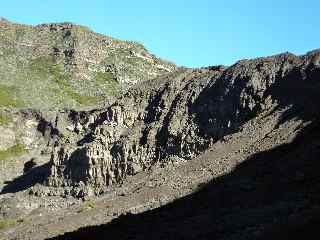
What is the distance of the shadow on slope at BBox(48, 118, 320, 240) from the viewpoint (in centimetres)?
2862

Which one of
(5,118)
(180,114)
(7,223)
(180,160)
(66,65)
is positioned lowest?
(7,223)

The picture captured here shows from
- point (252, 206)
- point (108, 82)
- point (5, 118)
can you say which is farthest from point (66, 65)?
point (252, 206)

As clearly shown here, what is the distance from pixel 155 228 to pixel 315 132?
56.0 ft

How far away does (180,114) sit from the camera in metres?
71.0

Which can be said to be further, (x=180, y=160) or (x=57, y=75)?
(x=57, y=75)

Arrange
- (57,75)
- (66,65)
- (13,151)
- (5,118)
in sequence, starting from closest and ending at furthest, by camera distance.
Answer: (13,151), (5,118), (57,75), (66,65)

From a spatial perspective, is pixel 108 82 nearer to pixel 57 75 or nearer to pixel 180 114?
pixel 57 75

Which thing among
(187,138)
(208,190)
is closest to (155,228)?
(208,190)

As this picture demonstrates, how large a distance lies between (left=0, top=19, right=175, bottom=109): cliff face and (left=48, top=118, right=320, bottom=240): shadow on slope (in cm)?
7382

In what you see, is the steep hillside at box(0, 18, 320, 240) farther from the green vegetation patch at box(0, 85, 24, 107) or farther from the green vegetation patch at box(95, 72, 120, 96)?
the green vegetation patch at box(95, 72, 120, 96)

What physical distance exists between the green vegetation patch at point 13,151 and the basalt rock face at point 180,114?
68.4 feet

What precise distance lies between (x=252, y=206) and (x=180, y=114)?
35.2 m

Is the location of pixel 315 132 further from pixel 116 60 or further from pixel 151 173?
pixel 116 60

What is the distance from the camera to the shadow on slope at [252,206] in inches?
1127
